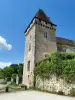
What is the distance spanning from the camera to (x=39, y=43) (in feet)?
88.1

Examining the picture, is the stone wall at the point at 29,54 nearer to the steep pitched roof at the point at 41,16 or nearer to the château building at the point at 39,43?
the château building at the point at 39,43

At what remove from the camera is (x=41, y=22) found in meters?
28.1

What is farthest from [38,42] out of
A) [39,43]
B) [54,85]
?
[54,85]

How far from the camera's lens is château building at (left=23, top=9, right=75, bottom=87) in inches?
1036

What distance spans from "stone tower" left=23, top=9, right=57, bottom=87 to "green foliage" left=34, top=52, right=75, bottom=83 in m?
3.67

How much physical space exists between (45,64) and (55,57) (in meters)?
2.49

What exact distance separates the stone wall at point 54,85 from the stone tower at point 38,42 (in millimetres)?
3166

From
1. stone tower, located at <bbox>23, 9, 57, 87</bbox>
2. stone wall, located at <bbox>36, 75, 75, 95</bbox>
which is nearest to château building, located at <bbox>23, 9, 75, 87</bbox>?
stone tower, located at <bbox>23, 9, 57, 87</bbox>

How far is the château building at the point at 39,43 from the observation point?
26.3 meters

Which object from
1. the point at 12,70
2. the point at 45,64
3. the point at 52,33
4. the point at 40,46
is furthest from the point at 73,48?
the point at 12,70

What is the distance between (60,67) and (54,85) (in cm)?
249

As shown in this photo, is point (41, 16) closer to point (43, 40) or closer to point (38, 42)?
point (43, 40)

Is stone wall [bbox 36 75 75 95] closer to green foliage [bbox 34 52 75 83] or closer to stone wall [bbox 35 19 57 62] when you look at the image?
green foliage [bbox 34 52 75 83]

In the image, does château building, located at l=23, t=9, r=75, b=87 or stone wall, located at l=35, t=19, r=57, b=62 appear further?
stone wall, located at l=35, t=19, r=57, b=62
